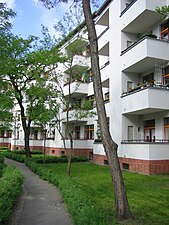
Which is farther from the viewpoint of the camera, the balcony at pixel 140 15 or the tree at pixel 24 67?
the tree at pixel 24 67

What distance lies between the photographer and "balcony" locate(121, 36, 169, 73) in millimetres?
15594

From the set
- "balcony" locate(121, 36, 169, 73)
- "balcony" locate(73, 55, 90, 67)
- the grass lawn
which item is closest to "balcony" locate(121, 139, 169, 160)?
the grass lawn

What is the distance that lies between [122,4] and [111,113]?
8.59 m

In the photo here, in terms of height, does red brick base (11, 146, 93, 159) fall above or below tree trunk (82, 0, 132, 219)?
below

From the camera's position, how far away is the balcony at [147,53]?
15.6 metres

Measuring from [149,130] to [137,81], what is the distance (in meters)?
3.96

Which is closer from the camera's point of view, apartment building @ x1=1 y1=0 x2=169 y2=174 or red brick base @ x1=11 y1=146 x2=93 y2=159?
apartment building @ x1=1 y1=0 x2=169 y2=174

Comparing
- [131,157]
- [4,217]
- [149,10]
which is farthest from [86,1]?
[131,157]

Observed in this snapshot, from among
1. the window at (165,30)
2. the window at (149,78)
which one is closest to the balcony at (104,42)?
the window at (149,78)

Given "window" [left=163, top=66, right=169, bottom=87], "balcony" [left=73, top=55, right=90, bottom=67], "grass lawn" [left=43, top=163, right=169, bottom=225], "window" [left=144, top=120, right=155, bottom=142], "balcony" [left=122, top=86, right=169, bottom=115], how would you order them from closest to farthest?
"grass lawn" [left=43, top=163, right=169, bottom=225]
"balcony" [left=122, top=86, right=169, bottom=115]
"window" [left=163, top=66, right=169, bottom=87]
"window" [left=144, top=120, right=155, bottom=142]
"balcony" [left=73, top=55, right=90, bottom=67]

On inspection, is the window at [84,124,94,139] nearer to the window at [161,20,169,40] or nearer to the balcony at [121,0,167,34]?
the balcony at [121,0,167,34]

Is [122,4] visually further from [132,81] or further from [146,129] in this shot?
[146,129]

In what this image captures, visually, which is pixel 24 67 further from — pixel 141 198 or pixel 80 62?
pixel 141 198

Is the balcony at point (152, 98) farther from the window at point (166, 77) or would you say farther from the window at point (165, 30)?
the window at point (165, 30)
